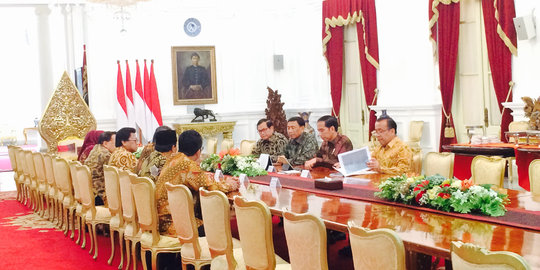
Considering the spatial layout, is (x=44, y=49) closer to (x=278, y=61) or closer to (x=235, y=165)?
(x=278, y=61)

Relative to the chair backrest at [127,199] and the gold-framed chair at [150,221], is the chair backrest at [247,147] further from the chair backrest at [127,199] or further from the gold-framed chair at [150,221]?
the gold-framed chair at [150,221]

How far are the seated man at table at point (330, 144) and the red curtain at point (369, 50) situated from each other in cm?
473

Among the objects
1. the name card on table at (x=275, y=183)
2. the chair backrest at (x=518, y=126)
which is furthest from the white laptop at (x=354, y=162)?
the chair backrest at (x=518, y=126)

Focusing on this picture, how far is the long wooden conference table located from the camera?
2.76 meters

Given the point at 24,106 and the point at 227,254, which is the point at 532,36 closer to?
the point at 227,254

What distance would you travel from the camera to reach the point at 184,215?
402 cm

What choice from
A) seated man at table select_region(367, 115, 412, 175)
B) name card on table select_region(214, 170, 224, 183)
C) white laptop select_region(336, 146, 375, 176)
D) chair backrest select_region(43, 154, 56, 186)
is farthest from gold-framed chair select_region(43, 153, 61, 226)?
seated man at table select_region(367, 115, 412, 175)

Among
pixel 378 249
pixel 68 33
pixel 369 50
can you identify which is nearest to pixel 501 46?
pixel 369 50

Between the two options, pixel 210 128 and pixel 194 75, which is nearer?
pixel 210 128

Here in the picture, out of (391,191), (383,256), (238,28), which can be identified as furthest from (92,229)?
(238,28)

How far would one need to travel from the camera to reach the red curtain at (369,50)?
10.9 metres

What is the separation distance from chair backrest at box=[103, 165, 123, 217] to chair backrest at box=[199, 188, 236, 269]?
65.0 inches

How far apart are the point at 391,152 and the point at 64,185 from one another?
3.50m

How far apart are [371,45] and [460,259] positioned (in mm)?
9239
